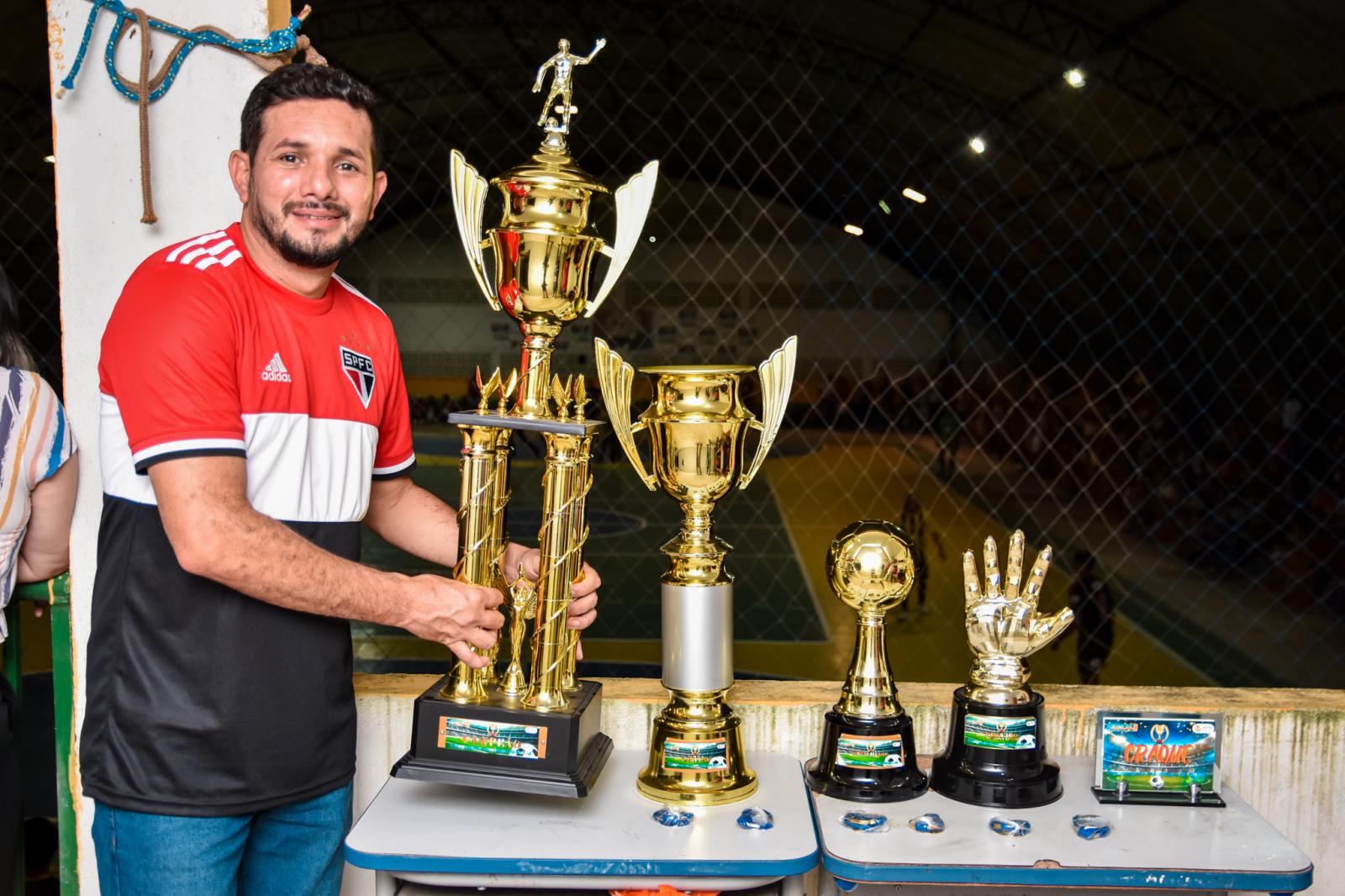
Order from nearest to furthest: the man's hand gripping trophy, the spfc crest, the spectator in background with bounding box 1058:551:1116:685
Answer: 1. the spfc crest
2. the man's hand gripping trophy
3. the spectator in background with bounding box 1058:551:1116:685

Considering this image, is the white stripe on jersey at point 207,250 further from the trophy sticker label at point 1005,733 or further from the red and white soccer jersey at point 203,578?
the trophy sticker label at point 1005,733

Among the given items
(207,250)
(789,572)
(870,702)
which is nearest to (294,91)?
(207,250)

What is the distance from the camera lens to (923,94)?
9945 millimetres

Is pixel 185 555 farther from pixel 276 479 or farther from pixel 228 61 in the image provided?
pixel 228 61

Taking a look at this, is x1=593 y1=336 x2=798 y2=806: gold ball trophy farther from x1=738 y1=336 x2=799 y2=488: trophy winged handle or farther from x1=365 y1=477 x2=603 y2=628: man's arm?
x1=365 y1=477 x2=603 y2=628: man's arm

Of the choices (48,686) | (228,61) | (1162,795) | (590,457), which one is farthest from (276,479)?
(48,686)

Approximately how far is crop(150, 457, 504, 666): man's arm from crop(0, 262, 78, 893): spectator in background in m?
0.38

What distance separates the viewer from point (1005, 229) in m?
11.5

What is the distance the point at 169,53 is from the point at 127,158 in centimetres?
18

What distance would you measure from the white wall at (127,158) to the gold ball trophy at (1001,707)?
1287 mm

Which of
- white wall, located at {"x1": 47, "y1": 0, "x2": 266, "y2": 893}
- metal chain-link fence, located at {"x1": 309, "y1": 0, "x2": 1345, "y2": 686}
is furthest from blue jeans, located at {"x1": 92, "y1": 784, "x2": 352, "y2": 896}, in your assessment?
metal chain-link fence, located at {"x1": 309, "y1": 0, "x2": 1345, "y2": 686}

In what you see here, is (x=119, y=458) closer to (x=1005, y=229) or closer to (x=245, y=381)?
(x=245, y=381)

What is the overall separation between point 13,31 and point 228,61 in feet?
24.3

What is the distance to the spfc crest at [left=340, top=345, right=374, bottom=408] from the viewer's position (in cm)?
142
